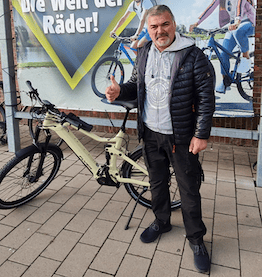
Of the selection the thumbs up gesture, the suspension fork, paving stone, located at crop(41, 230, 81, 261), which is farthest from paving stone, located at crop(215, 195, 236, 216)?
the suspension fork

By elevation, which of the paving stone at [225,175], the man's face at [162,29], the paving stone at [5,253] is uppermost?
the man's face at [162,29]

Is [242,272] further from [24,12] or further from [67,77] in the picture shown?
[24,12]

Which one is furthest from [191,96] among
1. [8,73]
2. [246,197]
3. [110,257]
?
[8,73]

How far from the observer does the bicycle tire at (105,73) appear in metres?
4.27

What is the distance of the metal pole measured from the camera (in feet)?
15.2

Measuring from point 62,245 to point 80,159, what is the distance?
36.4 inches

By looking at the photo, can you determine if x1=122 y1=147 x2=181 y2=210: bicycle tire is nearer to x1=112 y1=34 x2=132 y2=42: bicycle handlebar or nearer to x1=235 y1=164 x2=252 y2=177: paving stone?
x1=235 y1=164 x2=252 y2=177: paving stone

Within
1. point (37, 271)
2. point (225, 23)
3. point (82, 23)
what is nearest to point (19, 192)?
point (37, 271)

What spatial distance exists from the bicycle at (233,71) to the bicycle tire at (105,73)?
3.89ft

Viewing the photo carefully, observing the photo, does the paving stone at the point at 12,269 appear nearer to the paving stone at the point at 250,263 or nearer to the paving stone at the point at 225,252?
the paving stone at the point at 225,252

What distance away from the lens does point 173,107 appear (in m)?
2.24

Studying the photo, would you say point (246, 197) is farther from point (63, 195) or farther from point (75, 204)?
point (63, 195)

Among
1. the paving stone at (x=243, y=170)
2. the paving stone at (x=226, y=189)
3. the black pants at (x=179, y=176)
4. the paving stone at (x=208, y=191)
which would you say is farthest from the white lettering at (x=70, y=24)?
the paving stone at (x=243, y=170)

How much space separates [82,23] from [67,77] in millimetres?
834
